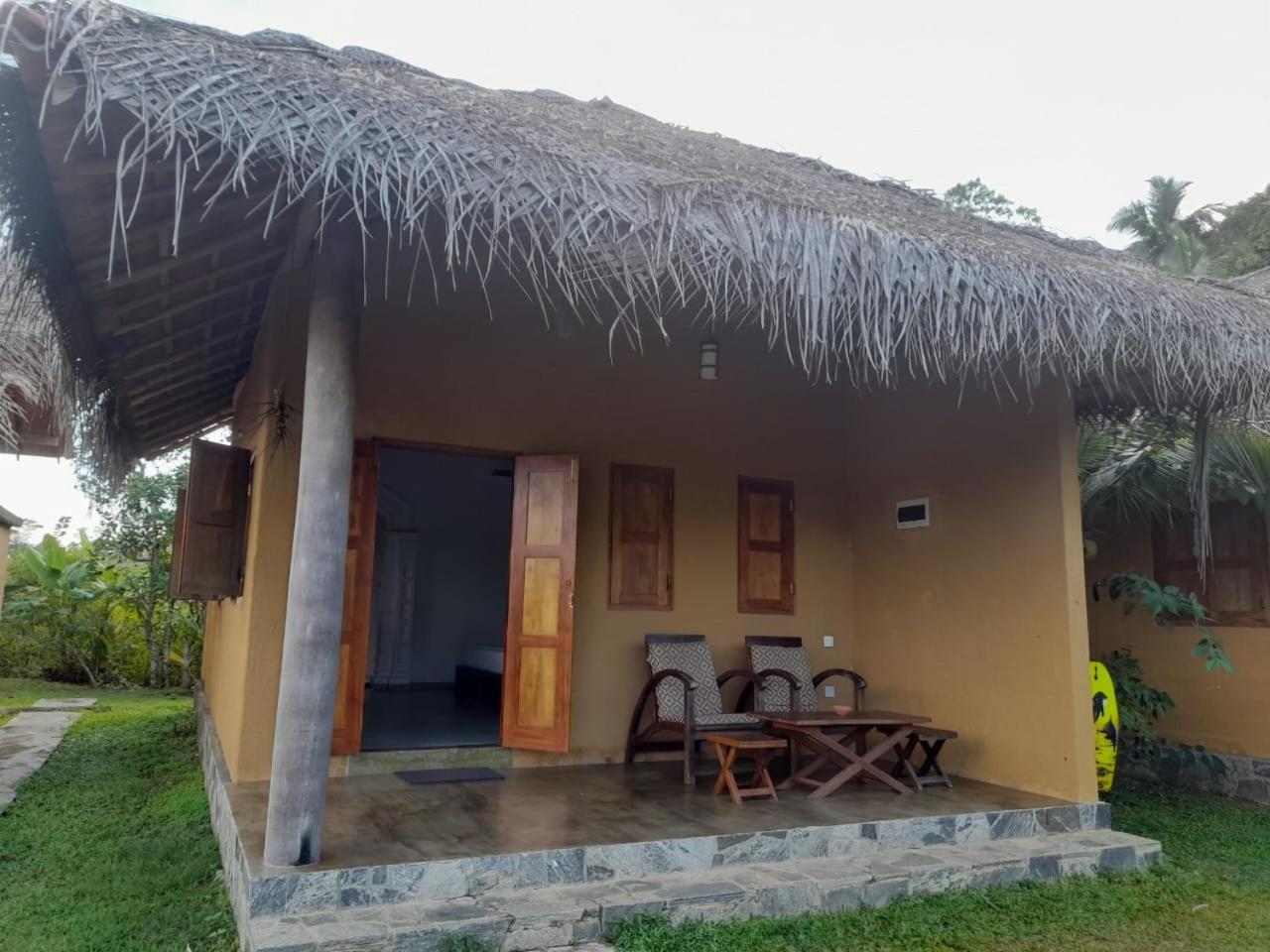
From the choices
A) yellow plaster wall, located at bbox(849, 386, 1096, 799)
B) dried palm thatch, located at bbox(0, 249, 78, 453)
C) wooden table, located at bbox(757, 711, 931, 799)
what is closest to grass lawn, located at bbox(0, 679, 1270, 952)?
yellow plaster wall, located at bbox(849, 386, 1096, 799)

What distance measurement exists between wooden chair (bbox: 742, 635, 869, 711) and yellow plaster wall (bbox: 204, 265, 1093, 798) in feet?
0.58

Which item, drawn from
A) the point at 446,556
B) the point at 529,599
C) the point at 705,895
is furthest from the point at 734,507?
the point at 446,556

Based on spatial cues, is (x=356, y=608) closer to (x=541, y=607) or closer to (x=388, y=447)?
(x=388, y=447)

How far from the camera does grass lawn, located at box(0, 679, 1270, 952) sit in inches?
135

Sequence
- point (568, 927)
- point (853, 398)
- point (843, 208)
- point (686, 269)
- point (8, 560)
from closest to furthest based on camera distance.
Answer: point (568, 927) < point (686, 269) < point (843, 208) < point (853, 398) < point (8, 560)

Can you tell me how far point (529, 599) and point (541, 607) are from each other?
9 cm

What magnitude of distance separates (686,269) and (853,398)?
361cm

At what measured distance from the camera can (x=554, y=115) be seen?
511 centimetres

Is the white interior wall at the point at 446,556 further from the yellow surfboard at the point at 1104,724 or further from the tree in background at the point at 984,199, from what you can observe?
the tree in background at the point at 984,199

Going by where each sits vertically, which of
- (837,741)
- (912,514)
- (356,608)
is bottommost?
(837,741)

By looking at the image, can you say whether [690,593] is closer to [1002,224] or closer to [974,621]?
[974,621]

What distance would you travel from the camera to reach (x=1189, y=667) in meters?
6.84

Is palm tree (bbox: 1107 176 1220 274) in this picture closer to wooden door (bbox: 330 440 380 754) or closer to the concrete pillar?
wooden door (bbox: 330 440 380 754)

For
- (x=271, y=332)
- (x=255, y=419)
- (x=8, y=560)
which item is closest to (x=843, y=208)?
(x=271, y=332)
